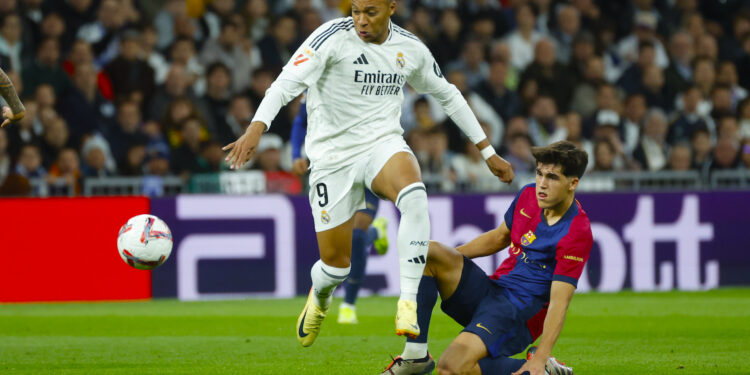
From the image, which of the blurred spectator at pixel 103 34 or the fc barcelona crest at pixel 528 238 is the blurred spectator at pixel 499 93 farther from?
the fc barcelona crest at pixel 528 238

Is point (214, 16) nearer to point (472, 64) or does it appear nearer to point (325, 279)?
point (472, 64)

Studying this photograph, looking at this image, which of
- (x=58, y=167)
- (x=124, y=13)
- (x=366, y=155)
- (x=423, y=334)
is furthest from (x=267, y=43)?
(x=423, y=334)

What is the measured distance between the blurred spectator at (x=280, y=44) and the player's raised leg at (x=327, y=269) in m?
7.58

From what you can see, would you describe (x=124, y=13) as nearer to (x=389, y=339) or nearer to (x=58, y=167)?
(x=58, y=167)

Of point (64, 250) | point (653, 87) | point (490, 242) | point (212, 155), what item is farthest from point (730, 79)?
point (490, 242)

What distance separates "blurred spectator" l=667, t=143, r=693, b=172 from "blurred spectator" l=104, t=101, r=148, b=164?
6623 millimetres

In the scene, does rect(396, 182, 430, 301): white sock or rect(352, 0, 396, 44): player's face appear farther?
rect(352, 0, 396, 44): player's face

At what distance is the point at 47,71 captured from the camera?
12773 mm

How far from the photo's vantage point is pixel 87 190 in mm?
11789

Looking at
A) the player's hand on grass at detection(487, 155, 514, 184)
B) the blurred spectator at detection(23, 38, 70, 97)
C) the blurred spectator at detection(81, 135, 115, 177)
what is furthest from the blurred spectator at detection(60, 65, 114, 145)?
the player's hand on grass at detection(487, 155, 514, 184)

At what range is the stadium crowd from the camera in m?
12.4

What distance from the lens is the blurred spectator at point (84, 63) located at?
12.8 m

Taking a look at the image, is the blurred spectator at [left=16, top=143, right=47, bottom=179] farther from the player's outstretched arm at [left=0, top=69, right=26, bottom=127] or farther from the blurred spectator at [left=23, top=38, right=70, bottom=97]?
the player's outstretched arm at [left=0, top=69, right=26, bottom=127]

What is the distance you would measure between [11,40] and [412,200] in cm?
841
